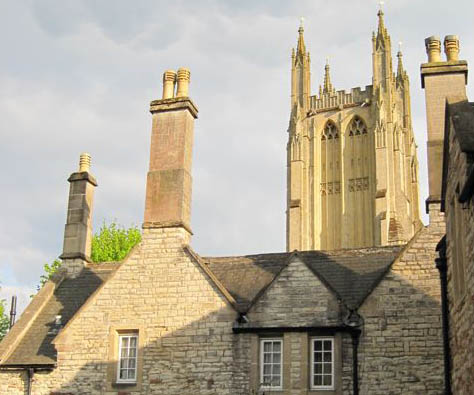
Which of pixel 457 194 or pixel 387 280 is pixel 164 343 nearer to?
pixel 387 280

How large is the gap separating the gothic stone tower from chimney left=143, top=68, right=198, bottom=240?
38.4 metres

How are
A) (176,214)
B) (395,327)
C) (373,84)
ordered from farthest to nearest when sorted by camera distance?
1. (373,84)
2. (176,214)
3. (395,327)

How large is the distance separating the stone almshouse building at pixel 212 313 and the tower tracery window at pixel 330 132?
141 feet

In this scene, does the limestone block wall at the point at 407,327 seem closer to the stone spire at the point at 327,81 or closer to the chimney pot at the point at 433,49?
the chimney pot at the point at 433,49

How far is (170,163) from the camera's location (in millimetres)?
20109

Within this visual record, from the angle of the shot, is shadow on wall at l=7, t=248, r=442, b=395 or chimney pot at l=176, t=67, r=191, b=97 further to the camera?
chimney pot at l=176, t=67, r=191, b=97

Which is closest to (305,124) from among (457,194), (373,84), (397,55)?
(373,84)

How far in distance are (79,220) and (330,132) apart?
143 ft

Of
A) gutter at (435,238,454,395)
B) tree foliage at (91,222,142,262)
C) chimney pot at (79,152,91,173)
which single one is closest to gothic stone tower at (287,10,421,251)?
tree foliage at (91,222,142,262)

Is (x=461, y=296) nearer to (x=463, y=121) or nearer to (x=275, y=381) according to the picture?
(x=463, y=121)

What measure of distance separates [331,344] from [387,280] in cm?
197

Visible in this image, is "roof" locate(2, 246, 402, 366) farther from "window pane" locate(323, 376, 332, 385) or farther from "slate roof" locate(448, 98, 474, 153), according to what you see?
"slate roof" locate(448, 98, 474, 153)

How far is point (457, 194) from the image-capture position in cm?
1252

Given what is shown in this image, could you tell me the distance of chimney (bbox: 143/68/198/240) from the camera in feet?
64.7
